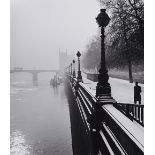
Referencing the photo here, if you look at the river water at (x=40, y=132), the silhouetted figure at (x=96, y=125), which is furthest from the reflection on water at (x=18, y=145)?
the silhouetted figure at (x=96, y=125)

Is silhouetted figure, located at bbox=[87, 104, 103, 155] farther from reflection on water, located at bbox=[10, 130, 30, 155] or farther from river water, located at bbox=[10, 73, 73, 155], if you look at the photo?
reflection on water, located at bbox=[10, 130, 30, 155]

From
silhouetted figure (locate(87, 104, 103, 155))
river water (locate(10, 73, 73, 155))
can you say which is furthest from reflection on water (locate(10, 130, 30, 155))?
silhouetted figure (locate(87, 104, 103, 155))

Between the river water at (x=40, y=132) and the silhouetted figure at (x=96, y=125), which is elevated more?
the silhouetted figure at (x=96, y=125)

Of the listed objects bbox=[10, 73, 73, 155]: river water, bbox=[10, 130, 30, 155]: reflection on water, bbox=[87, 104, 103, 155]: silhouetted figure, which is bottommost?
A: bbox=[10, 130, 30, 155]: reflection on water

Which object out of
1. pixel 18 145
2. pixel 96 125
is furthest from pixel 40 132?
pixel 96 125

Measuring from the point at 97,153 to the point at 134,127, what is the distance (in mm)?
3352

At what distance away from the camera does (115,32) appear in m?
25.8

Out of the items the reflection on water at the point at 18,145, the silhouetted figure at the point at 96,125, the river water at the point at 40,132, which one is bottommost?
the reflection on water at the point at 18,145

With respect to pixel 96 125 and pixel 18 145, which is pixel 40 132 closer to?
pixel 18 145

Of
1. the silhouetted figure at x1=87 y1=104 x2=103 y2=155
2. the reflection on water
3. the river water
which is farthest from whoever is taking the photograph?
the reflection on water

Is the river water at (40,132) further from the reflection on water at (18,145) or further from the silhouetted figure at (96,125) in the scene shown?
the silhouetted figure at (96,125)

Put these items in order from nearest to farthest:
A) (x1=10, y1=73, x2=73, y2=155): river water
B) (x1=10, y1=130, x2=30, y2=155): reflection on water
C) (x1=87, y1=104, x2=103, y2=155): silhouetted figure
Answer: (x1=87, y1=104, x2=103, y2=155): silhouetted figure < (x1=10, y1=73, x2=73, y2=155): river water < (x1=10, y1=130, x2=30, y2=155): reflection on water
